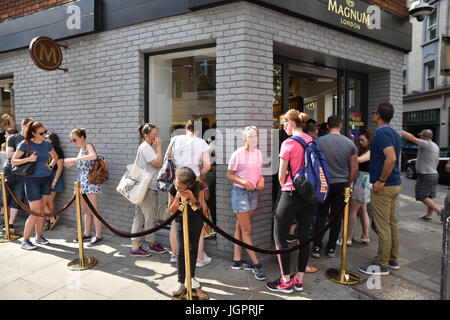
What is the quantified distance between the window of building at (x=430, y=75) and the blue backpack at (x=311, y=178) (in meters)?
23.2

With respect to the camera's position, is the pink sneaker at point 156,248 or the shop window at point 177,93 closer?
the pink sneaker at point 156,248

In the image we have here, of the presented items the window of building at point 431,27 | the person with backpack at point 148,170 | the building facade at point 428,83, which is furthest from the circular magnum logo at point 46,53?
the window of building at point 431,27

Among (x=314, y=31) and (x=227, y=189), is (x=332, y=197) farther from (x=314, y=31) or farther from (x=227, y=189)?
(x=314, y=31)

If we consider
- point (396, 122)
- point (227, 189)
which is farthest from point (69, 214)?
point (396, 122)

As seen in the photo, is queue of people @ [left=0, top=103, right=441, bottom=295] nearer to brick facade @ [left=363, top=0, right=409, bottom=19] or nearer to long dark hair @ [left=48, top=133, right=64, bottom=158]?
long dark hair @ [left=48, top=133, right=64, bottom=158]

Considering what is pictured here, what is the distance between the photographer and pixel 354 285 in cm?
382

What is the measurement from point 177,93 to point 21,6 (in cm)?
439

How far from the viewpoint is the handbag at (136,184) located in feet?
14.8


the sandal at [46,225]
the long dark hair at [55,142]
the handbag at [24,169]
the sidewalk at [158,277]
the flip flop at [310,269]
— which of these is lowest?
the sidewalk at [158,277]

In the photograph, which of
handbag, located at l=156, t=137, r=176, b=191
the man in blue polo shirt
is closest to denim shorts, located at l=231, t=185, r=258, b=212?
handbag, located at l=156, t=137, r=176, b=191

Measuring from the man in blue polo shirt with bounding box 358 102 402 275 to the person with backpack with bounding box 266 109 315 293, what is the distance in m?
1.08

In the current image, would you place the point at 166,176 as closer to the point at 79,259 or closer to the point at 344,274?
the point at 79,259

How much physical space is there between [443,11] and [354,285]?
22.9m

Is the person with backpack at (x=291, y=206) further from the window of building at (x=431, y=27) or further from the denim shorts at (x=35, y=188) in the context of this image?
the window of building at (x=431, y=27)
